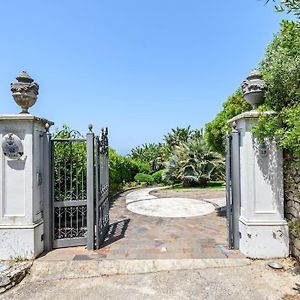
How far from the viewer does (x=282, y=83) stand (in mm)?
4355

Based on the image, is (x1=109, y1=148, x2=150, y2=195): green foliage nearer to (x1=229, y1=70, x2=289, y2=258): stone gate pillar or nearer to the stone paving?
the stone paving

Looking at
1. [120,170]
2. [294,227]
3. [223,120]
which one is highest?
[223,120]

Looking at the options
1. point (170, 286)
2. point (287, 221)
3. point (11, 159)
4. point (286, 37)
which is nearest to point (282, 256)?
point (287, 221)

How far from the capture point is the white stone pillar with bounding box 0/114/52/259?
4586 millimetres

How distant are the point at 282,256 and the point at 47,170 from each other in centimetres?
460

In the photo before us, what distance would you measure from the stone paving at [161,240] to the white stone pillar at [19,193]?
56 centimetres

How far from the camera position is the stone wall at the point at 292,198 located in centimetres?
429

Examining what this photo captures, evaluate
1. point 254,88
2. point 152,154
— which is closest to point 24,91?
point 254,88

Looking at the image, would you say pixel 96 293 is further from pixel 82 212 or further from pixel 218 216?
pixel 218 216

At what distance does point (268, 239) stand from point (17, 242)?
444 centimetres

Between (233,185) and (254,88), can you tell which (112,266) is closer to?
(233,185)

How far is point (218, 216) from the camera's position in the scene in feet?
27.3

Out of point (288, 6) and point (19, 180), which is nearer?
point (288, 6)

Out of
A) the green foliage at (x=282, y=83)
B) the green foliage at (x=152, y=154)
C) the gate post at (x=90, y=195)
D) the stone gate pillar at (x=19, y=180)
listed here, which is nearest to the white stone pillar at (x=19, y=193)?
the stone gate pillar at (x=19, y=180)
